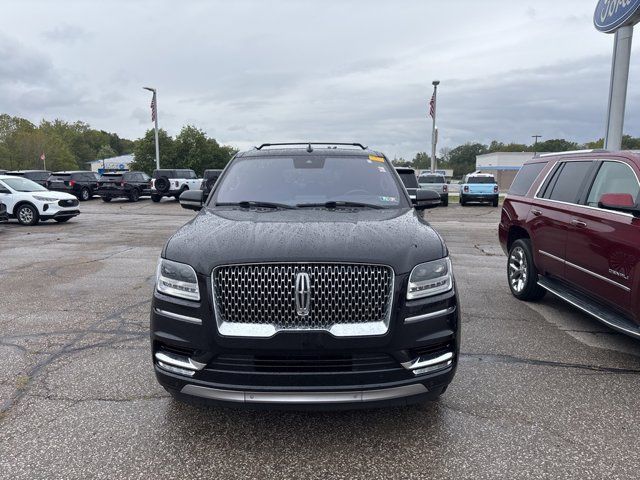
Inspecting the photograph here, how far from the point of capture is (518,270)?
6.41 metres

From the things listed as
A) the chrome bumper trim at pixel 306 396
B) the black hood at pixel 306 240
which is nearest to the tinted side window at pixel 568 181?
the black hood at pixel 306 240

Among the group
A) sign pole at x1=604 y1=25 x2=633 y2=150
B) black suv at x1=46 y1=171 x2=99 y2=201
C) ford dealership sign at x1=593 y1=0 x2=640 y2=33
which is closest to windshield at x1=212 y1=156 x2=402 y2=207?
ford dealership sign at x1=593 y1=0 x2=640 y2=33

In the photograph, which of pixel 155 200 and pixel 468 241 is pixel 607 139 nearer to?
pixel 468 241

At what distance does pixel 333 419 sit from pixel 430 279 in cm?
119

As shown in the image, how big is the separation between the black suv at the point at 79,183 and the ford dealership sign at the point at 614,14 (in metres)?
26.1

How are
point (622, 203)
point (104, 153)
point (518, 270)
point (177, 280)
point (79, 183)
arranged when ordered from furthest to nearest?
point (104, 153) → point (79, 183) → point (518, 270) → point (622, 203) → point (177, 280)

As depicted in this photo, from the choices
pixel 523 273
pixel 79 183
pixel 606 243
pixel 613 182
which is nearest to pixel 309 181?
pixel 606 243

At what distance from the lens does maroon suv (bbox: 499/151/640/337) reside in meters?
4.16

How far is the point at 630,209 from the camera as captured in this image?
13.3ft

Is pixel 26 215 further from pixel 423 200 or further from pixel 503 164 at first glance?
pixel 503 164

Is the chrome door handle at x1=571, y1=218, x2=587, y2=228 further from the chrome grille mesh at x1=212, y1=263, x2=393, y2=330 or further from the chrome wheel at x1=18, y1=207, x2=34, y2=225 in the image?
the chrome wheel at x1=18, y1=207, x2=34, y2=225

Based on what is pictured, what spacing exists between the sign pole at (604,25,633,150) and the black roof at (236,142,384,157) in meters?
10.9

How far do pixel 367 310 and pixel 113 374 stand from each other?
95.2 inches

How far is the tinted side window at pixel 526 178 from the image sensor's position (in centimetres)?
634
